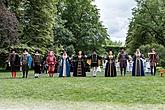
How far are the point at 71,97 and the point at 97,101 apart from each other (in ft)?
4.24

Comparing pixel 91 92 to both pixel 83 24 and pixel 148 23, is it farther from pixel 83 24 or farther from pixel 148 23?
pixel 83 24

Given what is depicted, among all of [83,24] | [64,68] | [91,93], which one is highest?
[83,24]

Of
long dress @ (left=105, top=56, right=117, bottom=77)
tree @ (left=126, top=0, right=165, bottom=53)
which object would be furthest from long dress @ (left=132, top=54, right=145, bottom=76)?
tree @ (left=126, top=0, right=165, bottom=53)

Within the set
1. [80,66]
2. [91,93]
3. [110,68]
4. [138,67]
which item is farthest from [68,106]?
[138,67]

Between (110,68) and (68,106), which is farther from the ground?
(110,68)

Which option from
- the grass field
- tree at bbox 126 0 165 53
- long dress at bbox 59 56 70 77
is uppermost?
tree at bbox 126 0 165 53

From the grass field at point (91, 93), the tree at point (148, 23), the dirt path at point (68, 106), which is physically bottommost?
the dirt path at point (68, 106)

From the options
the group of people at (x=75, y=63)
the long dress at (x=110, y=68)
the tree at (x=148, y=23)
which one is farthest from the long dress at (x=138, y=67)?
the tree at (x=148, y=23)

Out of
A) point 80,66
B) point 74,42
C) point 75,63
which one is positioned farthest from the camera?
point 74,42

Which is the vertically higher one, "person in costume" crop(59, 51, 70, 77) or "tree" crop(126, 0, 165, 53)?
"tree" crop(126, 0, 165, 53)

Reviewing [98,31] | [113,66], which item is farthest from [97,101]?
[98,31]

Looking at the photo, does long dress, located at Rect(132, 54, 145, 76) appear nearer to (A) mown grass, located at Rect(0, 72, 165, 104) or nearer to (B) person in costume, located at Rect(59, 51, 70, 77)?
(B) person in costume, located at Rect(59, 51, 70, 77)

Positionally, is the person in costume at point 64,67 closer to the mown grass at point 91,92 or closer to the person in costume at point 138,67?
the person in costume at point 138,67

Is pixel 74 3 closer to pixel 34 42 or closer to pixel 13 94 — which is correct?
pixel 34 42
